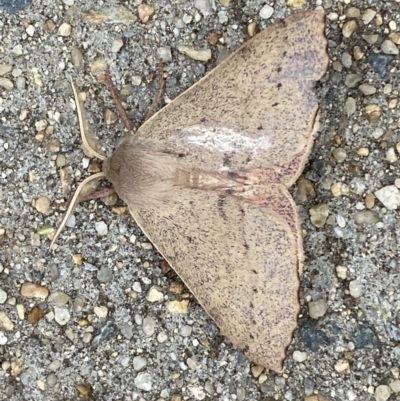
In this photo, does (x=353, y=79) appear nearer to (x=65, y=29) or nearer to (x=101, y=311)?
(x=65, y=29)

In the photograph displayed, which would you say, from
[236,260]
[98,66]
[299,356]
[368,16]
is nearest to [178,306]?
[236,260]

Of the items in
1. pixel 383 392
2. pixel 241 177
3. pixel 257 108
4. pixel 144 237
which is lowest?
pixel 383 392

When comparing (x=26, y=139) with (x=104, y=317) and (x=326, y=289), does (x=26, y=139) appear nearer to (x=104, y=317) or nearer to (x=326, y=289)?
(x=104, y=317)

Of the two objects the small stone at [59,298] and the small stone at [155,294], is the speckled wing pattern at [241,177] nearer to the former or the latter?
the small stone at [155,294]

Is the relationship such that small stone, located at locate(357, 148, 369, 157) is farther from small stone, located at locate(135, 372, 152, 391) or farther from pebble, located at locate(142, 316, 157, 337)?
small stone, located at locate(135, 372, 152, 391)

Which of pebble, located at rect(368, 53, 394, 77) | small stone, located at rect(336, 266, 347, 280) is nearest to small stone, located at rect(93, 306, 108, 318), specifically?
small stone, located at rect(336, 266, 347, 280)

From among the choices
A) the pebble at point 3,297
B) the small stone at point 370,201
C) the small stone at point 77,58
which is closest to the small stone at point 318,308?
the small stone at point 370,201

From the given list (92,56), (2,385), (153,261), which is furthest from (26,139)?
(2,385)

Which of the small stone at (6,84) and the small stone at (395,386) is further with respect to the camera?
the small stone at (6,84)
